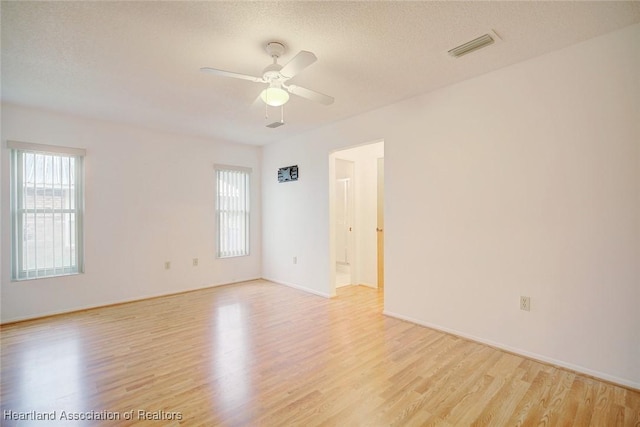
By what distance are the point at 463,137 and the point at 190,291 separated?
453 cm

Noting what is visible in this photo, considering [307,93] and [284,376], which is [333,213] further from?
[284,376]

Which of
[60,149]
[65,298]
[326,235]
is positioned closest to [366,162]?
[326,235]

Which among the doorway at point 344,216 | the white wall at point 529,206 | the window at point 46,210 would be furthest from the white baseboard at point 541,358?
the window at point 46,210

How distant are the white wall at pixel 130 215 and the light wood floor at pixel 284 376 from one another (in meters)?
0.51

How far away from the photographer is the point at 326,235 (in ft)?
15.1

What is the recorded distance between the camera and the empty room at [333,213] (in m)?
2.05

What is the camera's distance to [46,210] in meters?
3.86

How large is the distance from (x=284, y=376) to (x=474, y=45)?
117 inches

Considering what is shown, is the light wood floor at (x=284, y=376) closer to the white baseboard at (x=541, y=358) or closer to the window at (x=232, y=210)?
the white baseboard at (x=541, y=358)

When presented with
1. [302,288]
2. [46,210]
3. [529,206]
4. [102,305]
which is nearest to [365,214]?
[302,288]

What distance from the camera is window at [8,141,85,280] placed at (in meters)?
3.68

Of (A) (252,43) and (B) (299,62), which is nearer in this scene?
(B) (299,62)

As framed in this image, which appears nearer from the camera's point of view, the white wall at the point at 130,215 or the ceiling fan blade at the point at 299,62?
the ceiling fan blade at the point at 299,62

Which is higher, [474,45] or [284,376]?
[474,45]
